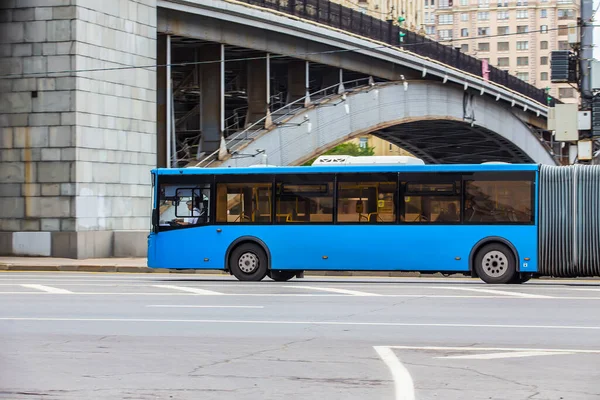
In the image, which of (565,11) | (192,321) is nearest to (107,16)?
(192,321)

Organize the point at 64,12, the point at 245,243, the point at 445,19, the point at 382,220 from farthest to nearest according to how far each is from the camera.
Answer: the point at 445,19 → the point at 64,12 → the point at 245,243 → the point at 382,220

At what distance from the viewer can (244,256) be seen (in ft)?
79.5

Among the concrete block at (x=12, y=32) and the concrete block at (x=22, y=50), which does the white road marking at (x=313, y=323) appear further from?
the concrete block at (x=12, y=32)

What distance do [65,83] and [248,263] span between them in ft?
36.1

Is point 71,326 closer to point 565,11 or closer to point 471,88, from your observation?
point 471,88

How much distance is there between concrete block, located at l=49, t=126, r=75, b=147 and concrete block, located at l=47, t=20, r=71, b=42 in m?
2.39

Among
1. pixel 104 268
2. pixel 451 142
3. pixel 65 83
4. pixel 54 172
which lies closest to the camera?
pixel 104 268

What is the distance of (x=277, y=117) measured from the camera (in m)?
44.7

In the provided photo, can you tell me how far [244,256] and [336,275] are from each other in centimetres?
476

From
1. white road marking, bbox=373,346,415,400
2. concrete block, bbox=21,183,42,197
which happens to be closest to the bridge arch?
concrete block, bbox=21,183,42,197

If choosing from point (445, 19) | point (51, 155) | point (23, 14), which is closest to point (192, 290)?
point (51, 155)

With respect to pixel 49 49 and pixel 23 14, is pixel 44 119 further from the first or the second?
pixel 23 14

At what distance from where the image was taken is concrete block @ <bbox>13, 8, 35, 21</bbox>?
108ft

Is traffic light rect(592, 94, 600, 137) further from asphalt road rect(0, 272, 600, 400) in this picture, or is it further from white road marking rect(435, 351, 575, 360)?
white road marking rect(435, 351, 575, 360)
